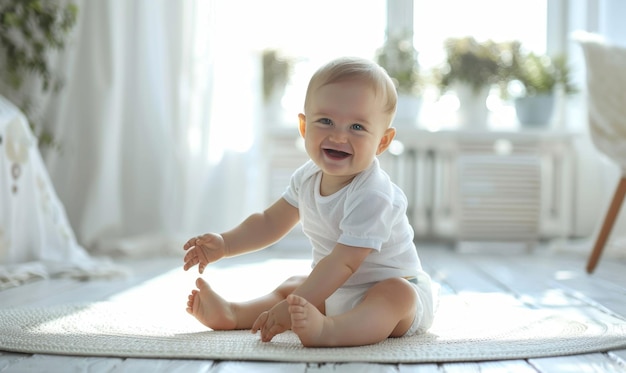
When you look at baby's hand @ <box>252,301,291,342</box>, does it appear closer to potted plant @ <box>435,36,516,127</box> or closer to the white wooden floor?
the white wooden floor

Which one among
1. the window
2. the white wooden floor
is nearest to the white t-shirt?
the white wooden floor

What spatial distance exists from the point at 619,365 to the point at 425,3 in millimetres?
3011

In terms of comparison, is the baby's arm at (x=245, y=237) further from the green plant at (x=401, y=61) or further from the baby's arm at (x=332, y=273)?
the green plant at (x=401, y=61)

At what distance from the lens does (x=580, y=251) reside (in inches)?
126

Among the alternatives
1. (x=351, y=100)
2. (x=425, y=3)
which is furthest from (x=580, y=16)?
(x=351, y=100)

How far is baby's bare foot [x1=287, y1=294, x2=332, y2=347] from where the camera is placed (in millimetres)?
1147

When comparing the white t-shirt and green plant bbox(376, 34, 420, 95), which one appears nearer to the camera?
the white t-shirt

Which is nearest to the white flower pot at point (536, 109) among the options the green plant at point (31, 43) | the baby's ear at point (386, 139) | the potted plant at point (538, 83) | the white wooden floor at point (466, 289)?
the potted plant at point (538, 83)

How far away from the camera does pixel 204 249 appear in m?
1.36

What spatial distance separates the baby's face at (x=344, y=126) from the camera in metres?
1.30

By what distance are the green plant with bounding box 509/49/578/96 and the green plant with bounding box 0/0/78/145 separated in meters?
1.97

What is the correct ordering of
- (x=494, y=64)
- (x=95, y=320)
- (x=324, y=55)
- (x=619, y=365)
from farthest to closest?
(x=324, y=55), (x=494, y=64), (x=95, y=320), (x=619, y=365)

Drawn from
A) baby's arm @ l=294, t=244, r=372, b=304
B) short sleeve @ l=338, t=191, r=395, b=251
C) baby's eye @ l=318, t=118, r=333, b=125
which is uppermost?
baby's eye @ l=318, t=118, r=333, b=125

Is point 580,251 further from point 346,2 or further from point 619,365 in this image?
point 619,365
